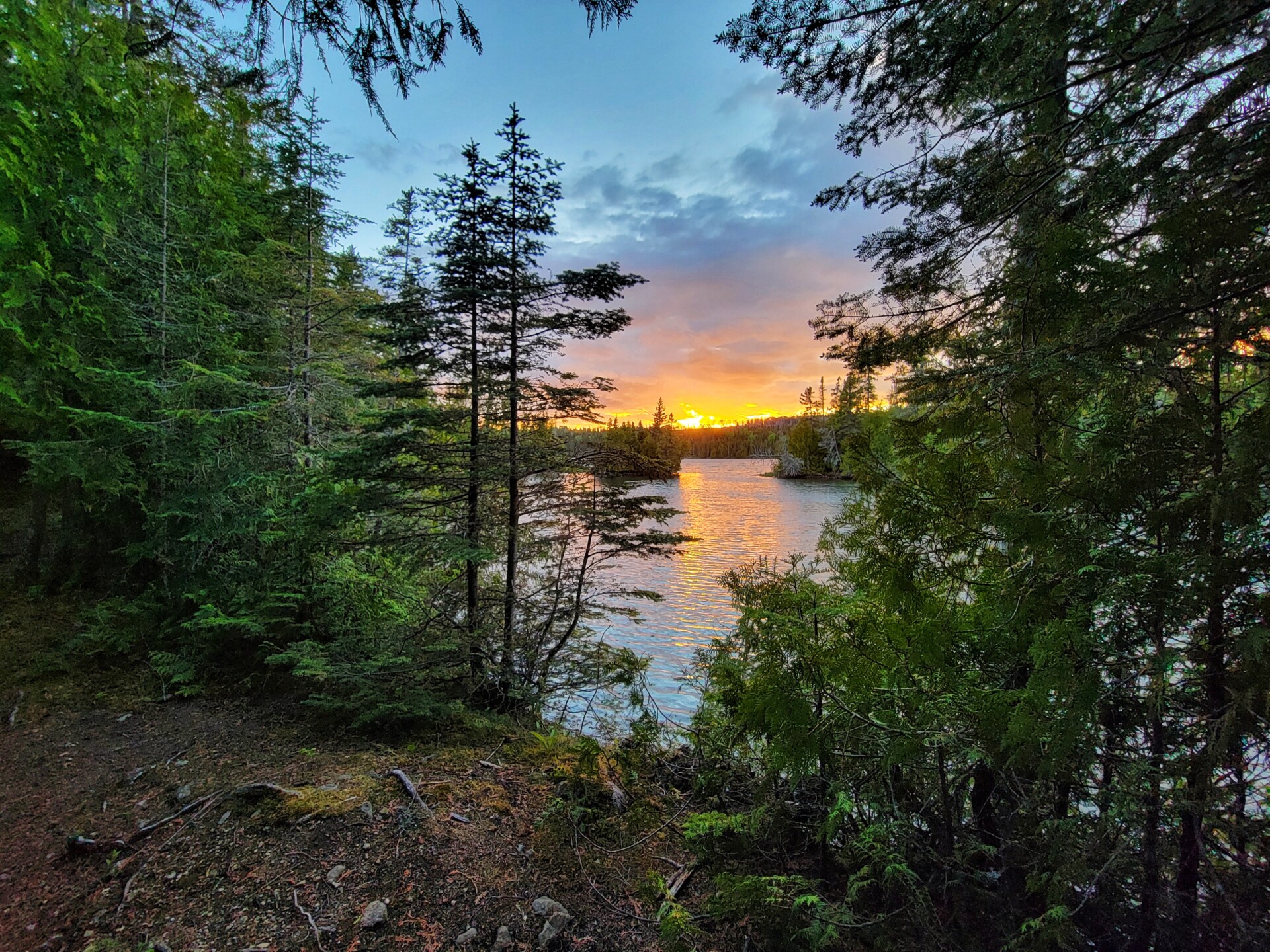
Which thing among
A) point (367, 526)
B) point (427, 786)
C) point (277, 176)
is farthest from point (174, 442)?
point (427, 786)

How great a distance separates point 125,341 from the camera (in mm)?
6254

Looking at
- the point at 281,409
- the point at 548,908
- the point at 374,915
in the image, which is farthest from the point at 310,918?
the point at 281,409

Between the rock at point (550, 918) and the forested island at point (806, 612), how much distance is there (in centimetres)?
2

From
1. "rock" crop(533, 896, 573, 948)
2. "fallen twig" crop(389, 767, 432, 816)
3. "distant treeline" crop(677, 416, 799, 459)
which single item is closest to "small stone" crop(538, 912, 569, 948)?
"rock" crop(533, 896, 573, 948)

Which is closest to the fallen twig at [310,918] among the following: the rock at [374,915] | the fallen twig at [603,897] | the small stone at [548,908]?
the rock at [374,915]

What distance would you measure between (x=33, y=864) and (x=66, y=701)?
329cm

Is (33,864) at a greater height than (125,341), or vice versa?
(125,341)

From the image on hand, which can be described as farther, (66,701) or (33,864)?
(66,701)

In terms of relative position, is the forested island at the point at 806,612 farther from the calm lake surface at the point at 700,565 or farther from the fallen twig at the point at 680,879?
the calm lake surface at the point at 700,565

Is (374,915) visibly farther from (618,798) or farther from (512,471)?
(512,471)

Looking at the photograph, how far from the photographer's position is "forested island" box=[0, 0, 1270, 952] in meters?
1.49

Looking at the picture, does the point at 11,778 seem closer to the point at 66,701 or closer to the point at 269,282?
the point at 66,701

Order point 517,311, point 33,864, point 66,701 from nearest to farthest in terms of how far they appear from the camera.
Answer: point 33,864
point 66,701
point 517,311

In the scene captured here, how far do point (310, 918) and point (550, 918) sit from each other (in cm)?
113
